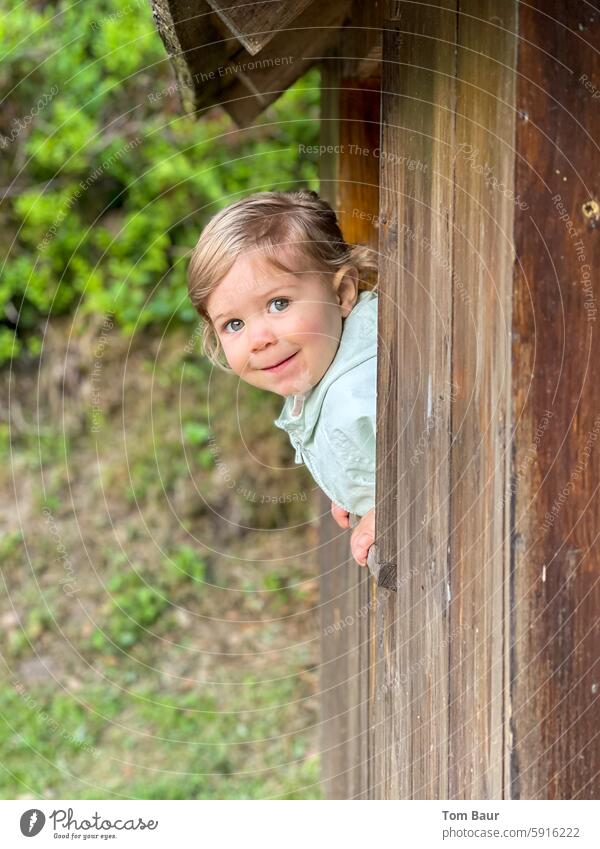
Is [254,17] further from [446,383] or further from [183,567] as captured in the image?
[183,567]

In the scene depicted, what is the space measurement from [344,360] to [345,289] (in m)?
0.16

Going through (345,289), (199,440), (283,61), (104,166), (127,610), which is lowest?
(345,289)

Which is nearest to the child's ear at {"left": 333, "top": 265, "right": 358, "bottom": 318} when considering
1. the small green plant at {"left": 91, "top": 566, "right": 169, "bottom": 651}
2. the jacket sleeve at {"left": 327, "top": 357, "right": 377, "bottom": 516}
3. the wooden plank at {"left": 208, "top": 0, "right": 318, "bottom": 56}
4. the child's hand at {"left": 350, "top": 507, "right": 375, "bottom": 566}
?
the jacket sleeve at {"left": 327, "top": 357, "right": 377, "bottom": 516}

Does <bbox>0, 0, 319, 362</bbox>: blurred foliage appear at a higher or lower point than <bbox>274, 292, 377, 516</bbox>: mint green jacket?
higher

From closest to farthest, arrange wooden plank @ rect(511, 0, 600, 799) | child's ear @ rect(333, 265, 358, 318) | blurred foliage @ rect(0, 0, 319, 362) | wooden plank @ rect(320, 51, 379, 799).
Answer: wooden plank @ rect(511, 0, 600, 799) → child's ear @ rect(333, 265, 358, 318) → wooden plank @ rect(320, 51, 379, 799) → blurred foliage @ rect(0, 0, 319, 362)

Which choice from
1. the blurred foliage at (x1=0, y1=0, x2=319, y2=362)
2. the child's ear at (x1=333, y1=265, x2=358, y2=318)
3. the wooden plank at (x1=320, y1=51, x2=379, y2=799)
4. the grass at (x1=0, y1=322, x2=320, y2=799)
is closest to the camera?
the child's ear at (x1=333, y1=265, x2=358, y2=318)

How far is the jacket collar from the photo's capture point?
6.03 feet

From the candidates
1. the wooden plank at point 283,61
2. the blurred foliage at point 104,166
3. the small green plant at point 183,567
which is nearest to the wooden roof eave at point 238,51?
Result: the wooden plank at point 283,61

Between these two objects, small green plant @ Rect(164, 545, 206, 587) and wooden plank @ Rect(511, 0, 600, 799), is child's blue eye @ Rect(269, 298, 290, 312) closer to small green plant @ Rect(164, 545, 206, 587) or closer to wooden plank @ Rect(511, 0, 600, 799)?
wooden plank @ Rect(511, 0, 600, 799)

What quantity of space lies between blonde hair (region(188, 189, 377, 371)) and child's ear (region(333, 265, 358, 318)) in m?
0.02

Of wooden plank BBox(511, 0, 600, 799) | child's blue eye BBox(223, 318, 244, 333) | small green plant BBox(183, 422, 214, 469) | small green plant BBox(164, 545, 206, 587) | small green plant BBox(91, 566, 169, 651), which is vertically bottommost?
wooden plank BBox(511, 0, 600, 799)

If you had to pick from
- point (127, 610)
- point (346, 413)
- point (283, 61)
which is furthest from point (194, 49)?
point (127, 610)

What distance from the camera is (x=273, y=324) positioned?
→ 1756 millimetres

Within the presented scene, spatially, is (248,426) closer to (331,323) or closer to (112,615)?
(112,615)
